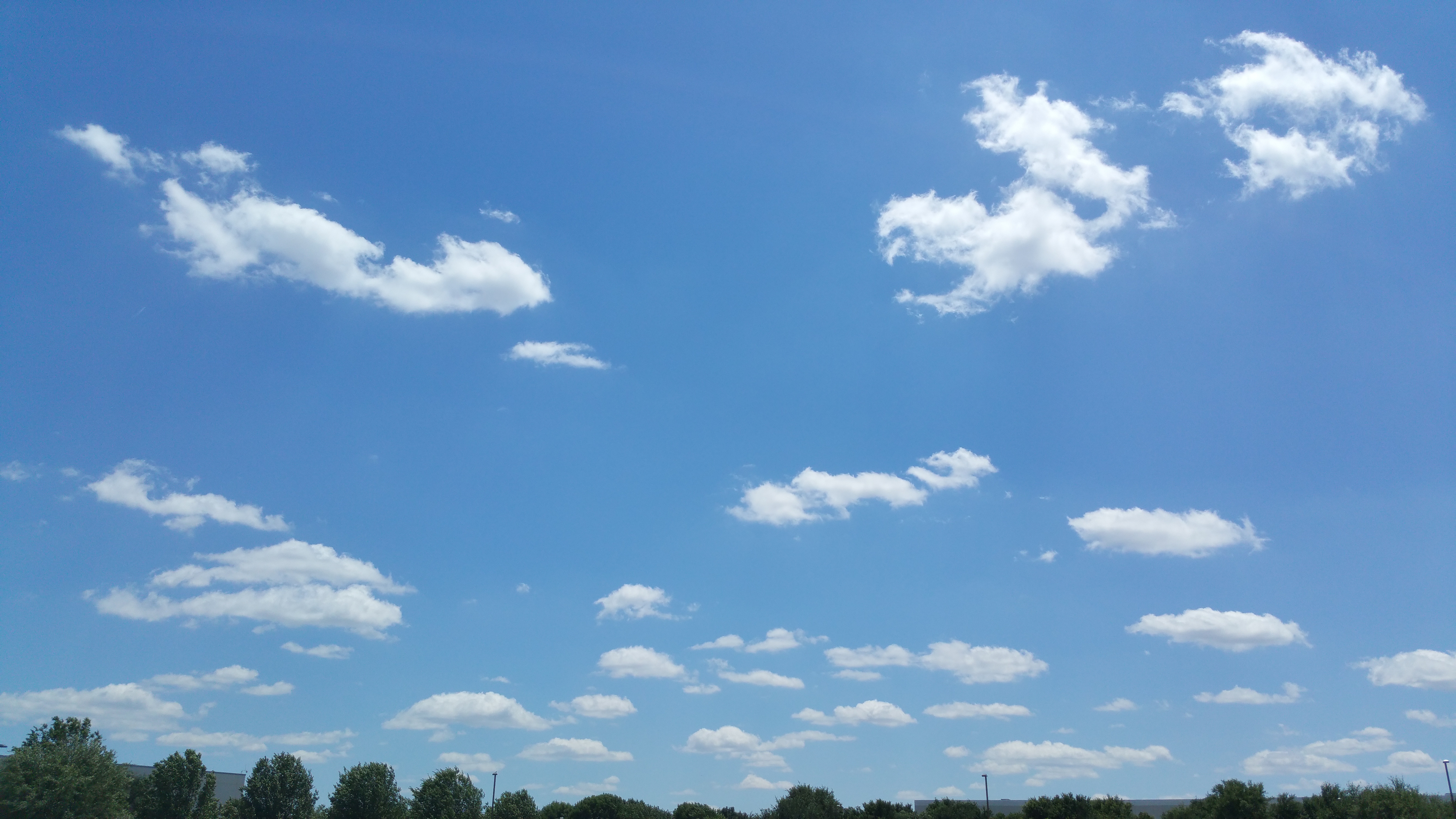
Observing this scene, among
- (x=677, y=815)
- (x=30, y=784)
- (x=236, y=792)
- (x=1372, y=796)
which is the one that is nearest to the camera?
(x=1372, y=796)

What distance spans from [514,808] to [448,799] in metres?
6.37

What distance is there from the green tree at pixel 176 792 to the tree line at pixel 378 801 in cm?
7

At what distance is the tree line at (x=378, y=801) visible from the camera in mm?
57500

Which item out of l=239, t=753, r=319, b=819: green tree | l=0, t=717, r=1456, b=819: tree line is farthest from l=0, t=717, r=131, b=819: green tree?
l=239, t=753, r=319, b=819: green tree

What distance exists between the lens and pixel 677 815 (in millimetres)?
92125

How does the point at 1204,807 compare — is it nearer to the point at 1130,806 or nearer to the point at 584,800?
the point at 1130,806

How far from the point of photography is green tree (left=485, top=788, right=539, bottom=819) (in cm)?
9050

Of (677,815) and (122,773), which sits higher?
(122,773)

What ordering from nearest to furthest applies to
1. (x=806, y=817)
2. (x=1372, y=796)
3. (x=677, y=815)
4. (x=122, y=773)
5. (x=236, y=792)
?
(x=1372, y=796) → (x=122, y=773) → (x=806, y=817) → (x=677, y=815) → (x=236, y=792)

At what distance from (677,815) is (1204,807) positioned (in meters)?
50.1

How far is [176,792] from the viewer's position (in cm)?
7888

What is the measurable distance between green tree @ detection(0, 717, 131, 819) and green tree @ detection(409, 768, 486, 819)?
28193 millimetres

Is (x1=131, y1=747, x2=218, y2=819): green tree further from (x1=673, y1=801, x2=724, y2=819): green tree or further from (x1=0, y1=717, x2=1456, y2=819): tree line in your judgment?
(x1=673, y1=801, x2=724, y2=819): green tree

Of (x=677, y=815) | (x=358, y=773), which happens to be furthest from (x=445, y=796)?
(x=677, y=815)
